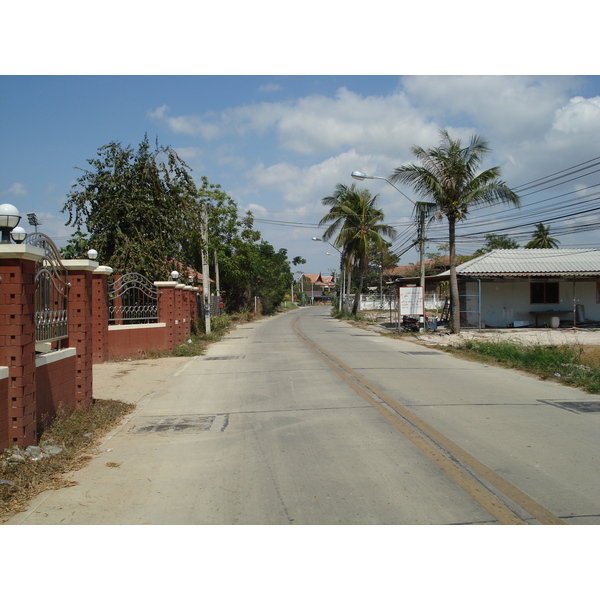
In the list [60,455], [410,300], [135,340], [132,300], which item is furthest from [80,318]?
[410,300]

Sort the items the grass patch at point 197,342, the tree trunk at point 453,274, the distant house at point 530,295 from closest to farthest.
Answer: the grass patch at point 197,342 < the tree trunk at point 453,274 < the distant house at point 530,295

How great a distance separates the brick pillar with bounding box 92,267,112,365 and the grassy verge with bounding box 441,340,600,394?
10558mm

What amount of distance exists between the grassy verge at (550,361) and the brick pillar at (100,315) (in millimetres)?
10558

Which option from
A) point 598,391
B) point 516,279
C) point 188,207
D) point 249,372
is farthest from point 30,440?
point 516,279

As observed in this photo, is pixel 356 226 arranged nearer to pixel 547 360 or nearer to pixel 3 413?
pixel 547 360

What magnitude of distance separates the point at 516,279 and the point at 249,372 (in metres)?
20.4

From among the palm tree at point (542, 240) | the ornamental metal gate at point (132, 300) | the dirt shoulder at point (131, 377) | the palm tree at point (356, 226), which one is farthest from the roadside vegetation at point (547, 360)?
the palm tree at point (542, 240)

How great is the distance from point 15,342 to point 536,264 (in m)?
30.2

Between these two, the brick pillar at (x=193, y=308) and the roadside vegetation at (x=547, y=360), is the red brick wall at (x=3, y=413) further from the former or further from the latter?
the brick pillar at (x=193, y=308)

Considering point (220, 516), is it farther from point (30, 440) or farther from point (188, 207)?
point (188, 207)

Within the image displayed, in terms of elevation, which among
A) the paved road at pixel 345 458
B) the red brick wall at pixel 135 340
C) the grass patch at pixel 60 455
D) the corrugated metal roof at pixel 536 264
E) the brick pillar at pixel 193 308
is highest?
the corrugated metal roof at pixel 536 264

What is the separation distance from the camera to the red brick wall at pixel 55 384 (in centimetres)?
696

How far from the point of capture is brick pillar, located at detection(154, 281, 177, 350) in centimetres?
1788

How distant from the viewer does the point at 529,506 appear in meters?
4.57
